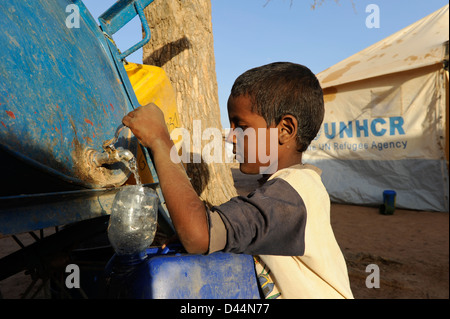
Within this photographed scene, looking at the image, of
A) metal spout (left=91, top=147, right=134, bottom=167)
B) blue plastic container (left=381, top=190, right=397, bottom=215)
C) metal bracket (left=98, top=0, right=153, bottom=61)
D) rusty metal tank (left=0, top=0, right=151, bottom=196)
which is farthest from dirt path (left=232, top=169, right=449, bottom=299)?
metal bracket (left=98, top=0, right=153, bottom=61)

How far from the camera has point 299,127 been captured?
1219 mm

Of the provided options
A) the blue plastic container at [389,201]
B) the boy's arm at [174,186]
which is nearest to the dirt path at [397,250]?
the blue plastic container at [389,201]

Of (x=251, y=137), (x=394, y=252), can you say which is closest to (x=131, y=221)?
(x=251, y=137)

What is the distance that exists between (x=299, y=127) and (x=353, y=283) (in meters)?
2.25

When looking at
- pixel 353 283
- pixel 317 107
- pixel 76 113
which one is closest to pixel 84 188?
pixel 76 113

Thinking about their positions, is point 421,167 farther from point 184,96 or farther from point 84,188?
point 84,188

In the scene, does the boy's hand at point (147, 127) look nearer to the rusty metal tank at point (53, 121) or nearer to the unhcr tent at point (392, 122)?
the rusty metal tank at point (53, 121)

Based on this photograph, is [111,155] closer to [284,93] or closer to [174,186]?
[174,186]

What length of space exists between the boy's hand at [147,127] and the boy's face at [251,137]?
29 centimetres

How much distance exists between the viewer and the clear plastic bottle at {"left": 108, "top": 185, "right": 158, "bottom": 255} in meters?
0.93

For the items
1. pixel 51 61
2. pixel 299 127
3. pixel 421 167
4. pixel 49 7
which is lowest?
pixel 421 167

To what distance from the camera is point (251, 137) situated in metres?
1.20

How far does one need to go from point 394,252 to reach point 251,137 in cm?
330

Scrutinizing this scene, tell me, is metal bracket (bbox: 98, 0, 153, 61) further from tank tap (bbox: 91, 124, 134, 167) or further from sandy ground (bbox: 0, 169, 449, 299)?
sandy ground (bbox: 0, 169, 449, 299)
